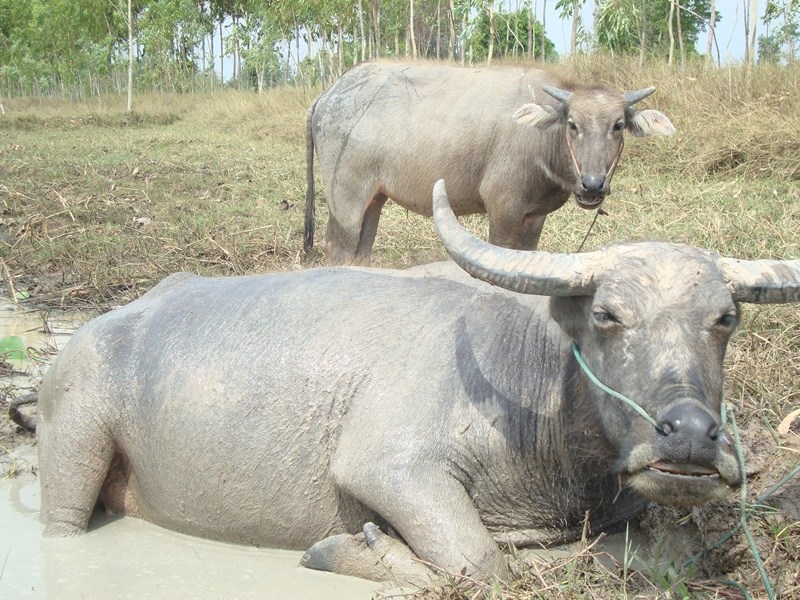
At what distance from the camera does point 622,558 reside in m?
2.96

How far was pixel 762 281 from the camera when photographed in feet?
8.48

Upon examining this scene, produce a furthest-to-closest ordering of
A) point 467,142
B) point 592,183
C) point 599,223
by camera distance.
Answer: point 599,223, point 467,142, point 592,183

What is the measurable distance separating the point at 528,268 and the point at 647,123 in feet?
12.9

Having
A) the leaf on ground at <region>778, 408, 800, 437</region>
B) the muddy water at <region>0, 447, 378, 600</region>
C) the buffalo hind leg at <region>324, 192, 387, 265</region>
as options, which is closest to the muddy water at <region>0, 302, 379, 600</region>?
the muddy water at <region>0, 447, 378, 600</region>

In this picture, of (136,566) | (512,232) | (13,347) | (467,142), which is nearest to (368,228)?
(467,142)

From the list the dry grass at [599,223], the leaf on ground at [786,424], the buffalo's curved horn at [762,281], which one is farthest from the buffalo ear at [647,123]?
the buffalo's curved horn at [762,281]

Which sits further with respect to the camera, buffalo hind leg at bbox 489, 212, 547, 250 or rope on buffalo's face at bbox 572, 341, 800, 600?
buffalo hind leg at bbox 489, 212, 547, 250

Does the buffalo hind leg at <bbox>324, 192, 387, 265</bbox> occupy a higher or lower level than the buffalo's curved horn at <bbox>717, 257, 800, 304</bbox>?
lower

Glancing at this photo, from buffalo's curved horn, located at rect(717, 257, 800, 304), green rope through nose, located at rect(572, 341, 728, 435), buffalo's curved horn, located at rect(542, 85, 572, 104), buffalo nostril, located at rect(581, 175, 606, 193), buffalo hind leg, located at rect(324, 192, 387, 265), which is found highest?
buffalo's curved horn, located at rect(542, 85, 572, 104)

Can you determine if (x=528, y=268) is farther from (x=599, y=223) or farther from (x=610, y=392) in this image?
(x=599, y=223)

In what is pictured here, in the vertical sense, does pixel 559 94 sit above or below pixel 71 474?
above

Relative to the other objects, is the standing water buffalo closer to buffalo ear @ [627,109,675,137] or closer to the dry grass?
buffalo ear @ [627,109,675,137]

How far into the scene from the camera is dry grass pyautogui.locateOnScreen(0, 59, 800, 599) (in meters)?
2.96

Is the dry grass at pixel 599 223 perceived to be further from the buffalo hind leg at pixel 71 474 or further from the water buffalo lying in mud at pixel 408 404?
the buffalo hind leg at pixel 71 474
